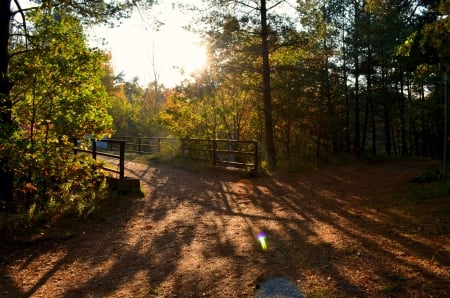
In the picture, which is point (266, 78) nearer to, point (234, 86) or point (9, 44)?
point (234, 86)

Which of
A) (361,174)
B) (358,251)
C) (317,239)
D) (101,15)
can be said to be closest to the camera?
(358,251)

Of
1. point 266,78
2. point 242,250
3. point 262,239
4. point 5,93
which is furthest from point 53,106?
point 266,78

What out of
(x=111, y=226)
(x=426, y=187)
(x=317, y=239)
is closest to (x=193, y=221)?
(x=111, y=226)

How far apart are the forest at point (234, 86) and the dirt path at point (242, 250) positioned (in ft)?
4.60

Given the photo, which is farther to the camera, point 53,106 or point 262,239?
point 53,106

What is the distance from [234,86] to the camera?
1866 centimetres

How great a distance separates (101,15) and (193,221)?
534 cm

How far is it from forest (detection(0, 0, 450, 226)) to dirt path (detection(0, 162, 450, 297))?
140 cm

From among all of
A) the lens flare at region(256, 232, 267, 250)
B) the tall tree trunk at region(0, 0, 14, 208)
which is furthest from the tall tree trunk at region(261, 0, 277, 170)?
the tall tree trunk at region(0, 0, 14, 208)

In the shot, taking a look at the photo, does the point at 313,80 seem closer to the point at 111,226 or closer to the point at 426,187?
the point at 426,187

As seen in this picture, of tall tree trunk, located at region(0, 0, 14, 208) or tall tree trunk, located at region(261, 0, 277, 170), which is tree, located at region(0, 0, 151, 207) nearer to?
tall tree trunk, located at region(0, 0, 14, 208)

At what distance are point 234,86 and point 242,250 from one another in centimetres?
1378

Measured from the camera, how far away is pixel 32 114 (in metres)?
7.32

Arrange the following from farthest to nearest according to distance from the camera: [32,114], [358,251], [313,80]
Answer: [313,80] → [32,114] → [358,251]
